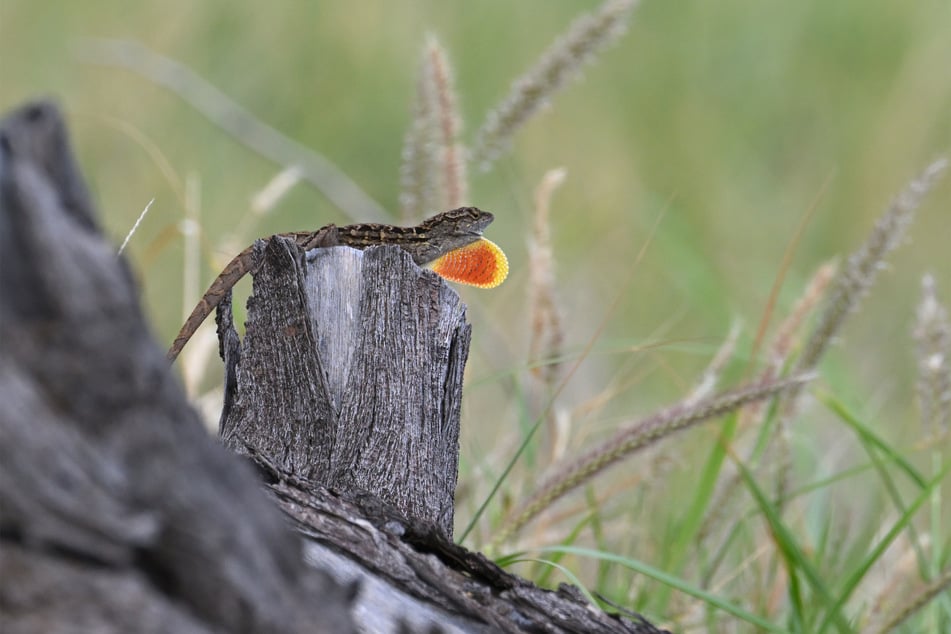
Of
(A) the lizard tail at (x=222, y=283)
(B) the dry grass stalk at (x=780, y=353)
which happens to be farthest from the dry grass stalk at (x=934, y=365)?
(A) the lizard tail at (x=222, y=283)

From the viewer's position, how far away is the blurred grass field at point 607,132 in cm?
778

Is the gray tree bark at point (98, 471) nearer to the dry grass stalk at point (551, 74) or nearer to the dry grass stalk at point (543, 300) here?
the dry grass stalk at point (543, 300)

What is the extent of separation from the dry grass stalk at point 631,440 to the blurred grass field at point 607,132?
3.37 metres

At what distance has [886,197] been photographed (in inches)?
364

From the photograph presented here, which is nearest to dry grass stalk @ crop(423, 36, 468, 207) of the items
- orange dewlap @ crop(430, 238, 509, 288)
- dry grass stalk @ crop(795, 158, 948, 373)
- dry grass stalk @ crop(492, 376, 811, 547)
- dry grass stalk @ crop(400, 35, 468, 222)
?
dry grass stalk @ crop(400, 35, 468, 222)

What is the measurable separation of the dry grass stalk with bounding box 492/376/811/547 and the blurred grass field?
3366 millimetres

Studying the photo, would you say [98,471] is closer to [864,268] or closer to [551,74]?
[864,268]

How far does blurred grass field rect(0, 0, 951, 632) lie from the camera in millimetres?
7777

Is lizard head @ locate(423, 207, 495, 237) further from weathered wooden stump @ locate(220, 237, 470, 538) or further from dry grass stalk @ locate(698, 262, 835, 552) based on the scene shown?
weathered wooden stump @ locate(220, 237, 470, 538)

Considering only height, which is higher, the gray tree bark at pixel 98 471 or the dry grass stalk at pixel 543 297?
the dry grass stalk at pixel 543 297

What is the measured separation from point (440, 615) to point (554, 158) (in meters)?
7.22

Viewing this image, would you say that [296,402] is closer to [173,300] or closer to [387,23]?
[173,300]

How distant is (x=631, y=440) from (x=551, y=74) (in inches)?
49.3

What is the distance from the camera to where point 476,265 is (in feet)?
10.6
